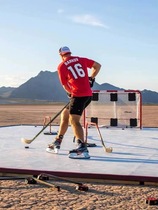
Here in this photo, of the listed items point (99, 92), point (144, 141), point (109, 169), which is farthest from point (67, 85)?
point (99, 92)

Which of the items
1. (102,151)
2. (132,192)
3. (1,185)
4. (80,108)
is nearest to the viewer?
(132,192)

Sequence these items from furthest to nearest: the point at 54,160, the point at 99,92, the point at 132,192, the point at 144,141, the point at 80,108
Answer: the point at 99,92 → the point at 144,141 → the point at 80,108 → the point at 54,160 → the point at 132,192

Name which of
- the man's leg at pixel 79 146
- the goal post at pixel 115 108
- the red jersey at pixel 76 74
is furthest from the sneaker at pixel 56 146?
the goal post at pixel 115 108

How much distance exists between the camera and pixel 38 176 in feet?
17.8

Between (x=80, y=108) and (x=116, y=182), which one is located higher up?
(x=80, y=108)

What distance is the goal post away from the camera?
14344mm

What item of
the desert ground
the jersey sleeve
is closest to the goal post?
the jersey sleeve

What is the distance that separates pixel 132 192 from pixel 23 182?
1.45 meters

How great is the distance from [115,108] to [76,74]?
769 centimetres

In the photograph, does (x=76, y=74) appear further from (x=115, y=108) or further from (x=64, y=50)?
(x=115, y=108)

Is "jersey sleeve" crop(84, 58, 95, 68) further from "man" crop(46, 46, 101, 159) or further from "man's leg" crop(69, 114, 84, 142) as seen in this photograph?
"man's leg" crop(69, 114, 84, 142)

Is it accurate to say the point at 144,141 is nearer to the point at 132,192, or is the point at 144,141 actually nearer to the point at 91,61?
the point at 91,61

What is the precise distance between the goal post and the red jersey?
22.8 feet

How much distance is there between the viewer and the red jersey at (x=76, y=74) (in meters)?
7.27
